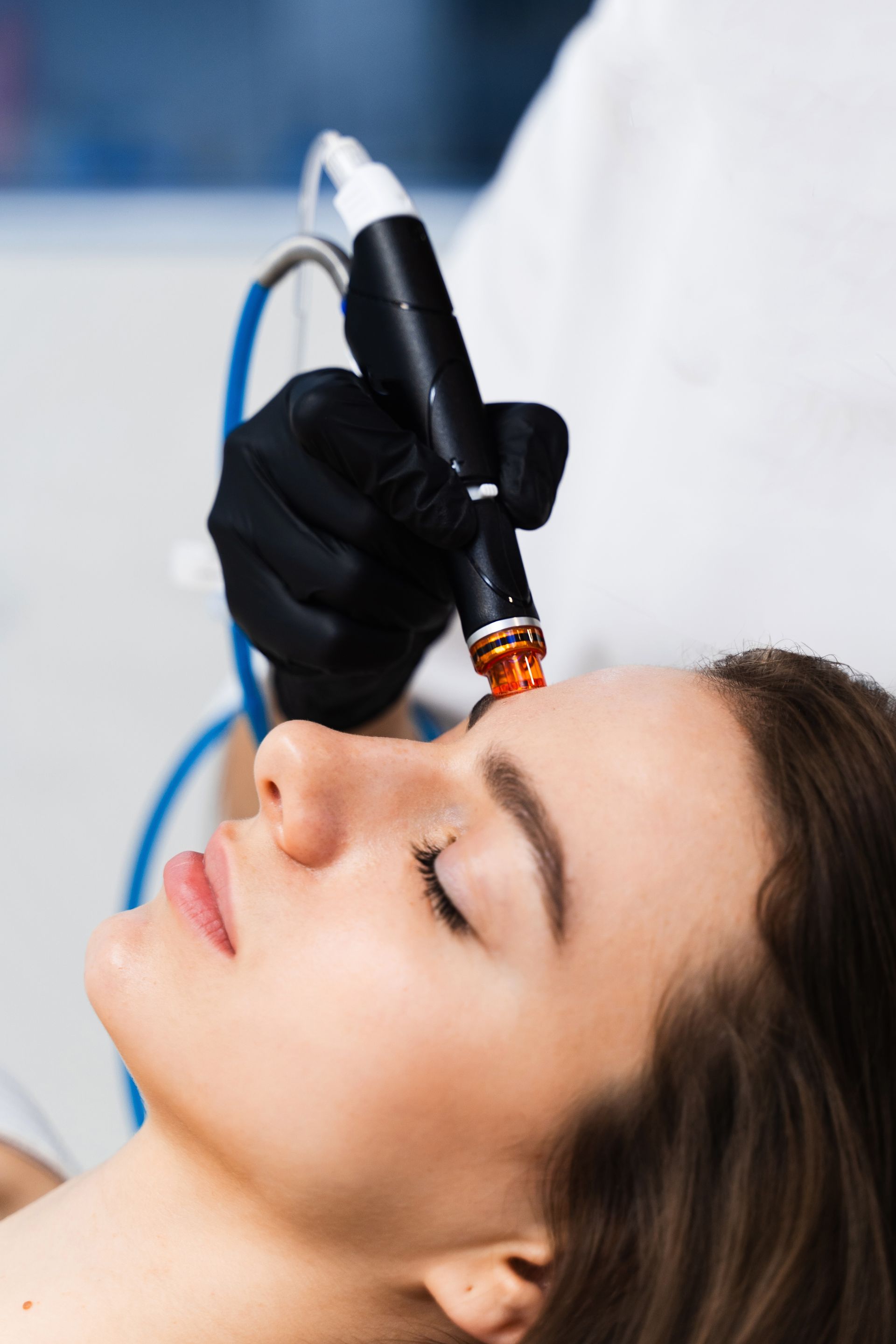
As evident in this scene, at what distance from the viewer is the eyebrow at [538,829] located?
592 millimetres

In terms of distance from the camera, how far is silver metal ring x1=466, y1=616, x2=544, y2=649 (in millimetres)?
683

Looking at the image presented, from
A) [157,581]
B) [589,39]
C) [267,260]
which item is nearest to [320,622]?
[267,260]

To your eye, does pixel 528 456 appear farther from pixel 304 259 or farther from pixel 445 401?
pixel 304 259

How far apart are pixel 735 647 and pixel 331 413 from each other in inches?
16.5

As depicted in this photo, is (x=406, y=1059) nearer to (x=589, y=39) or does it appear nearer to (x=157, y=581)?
(x=589, y=39)

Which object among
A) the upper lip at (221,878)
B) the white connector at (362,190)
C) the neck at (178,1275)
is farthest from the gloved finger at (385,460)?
the neck at (178,1275)

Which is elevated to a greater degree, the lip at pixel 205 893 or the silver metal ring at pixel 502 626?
the silver metal ring at pixel 502 626

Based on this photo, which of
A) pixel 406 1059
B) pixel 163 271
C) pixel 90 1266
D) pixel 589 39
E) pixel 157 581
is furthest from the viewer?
pixel 163 271

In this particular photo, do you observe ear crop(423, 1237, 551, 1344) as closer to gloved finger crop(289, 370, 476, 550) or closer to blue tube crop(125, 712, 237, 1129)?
gloved finger crop(289, 370, 476, 550)

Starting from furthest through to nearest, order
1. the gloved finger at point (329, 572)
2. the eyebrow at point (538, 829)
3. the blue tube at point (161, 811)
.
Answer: the blue tube at point (161, 811) < the gloved finger at point (329, 572) < the eyebrow at point (538, 829)

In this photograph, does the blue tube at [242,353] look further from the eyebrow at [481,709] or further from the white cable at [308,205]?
the eyebrow at [481,709]

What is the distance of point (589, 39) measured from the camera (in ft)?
3.53

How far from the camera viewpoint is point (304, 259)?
2.77 ft

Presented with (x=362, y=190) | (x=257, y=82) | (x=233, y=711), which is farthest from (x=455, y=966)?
(x=257, y=82)
